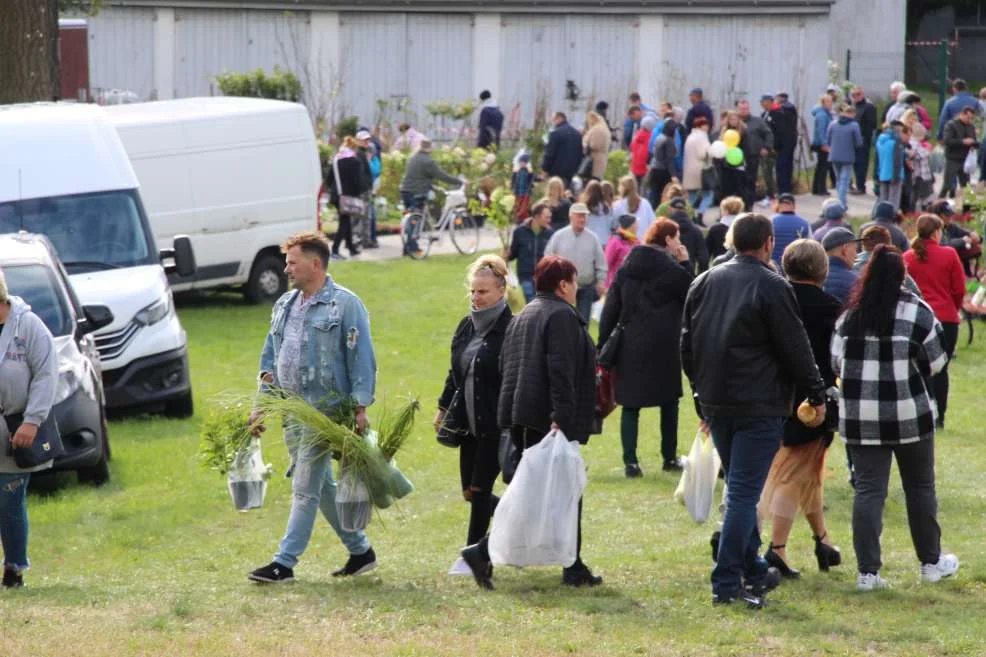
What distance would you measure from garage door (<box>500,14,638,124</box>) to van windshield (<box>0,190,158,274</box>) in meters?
22.7

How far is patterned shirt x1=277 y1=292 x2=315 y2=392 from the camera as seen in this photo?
823 centimetres

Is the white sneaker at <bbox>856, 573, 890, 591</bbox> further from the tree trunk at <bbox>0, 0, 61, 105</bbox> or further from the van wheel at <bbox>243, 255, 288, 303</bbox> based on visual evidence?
the tree trunk at <bbox>0, 0, 61, 105</bbox>

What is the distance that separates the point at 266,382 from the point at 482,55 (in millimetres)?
30159

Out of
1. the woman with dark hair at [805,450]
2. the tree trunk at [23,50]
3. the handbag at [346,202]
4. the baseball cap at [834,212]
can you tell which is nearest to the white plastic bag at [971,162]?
the handbag at [346,202]

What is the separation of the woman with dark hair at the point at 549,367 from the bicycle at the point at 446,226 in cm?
1755

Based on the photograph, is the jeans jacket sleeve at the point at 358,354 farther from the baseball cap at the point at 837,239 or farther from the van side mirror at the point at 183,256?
the van side mirror at the point at 183,256

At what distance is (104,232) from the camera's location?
603 inches

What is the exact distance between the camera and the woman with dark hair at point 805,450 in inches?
319

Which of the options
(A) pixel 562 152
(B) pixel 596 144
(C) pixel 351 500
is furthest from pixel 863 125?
(C) pixel 351 500

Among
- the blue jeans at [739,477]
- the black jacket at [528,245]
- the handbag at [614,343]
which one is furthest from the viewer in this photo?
the black jacket at [528,245]

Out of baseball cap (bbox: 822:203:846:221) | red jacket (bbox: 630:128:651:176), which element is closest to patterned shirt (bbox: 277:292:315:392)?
baseball cap (bbox: 822:203:846:221)

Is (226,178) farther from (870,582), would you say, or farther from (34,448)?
(870,582)

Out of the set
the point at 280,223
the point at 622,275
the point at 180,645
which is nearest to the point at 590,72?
the point at 280,223

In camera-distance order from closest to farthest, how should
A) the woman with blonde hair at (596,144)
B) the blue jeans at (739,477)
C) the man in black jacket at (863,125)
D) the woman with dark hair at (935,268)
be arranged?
the blue jeans at (739,477), the woman with dark hair at (935,268), the woman with blonde hair at (596,144), the man in black jacket at (863,125)
